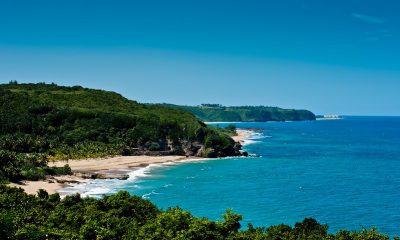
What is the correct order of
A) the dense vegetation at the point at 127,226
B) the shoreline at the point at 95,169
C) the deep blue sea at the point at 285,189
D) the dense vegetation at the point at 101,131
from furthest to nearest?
the dense vegetation at the point at 101,131
the shoreline at the point at 95,169
the deep blue sea at the point at 285,189
the dense vegetation at the point at 127,226

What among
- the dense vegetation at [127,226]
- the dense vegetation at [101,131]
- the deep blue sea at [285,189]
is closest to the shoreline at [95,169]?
the deep blue sea at [285,189]

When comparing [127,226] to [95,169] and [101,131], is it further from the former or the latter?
[101,131]

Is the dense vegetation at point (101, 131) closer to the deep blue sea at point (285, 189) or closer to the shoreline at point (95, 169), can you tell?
the shoreline at point (95, 169)

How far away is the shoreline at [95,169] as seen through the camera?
99606mm

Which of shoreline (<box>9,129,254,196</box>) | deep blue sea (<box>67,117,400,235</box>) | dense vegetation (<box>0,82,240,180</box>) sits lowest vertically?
deep blue sea (<box>67,117,400,235</box>)

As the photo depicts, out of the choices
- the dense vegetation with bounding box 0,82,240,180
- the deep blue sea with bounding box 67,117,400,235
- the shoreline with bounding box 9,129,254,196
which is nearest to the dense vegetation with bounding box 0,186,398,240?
the deep blue sea with bounding box 67,117,400,235

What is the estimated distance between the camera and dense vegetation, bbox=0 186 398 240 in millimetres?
42031

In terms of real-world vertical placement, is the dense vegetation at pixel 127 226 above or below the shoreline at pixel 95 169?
above

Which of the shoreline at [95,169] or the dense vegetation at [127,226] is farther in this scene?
the shoreline at [95,169]

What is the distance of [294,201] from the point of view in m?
90.9

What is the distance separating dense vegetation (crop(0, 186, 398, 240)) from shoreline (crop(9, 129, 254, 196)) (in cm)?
3877

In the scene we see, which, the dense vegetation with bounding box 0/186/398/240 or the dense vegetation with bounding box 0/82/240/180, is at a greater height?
the dense vegetation with bounding box 0/82/240/180

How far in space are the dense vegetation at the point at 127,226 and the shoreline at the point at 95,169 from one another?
3877 cm

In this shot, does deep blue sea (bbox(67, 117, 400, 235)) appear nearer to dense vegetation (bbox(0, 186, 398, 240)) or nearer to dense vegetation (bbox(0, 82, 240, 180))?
dense vegetation (bbox(0, 82, 240, 180))
